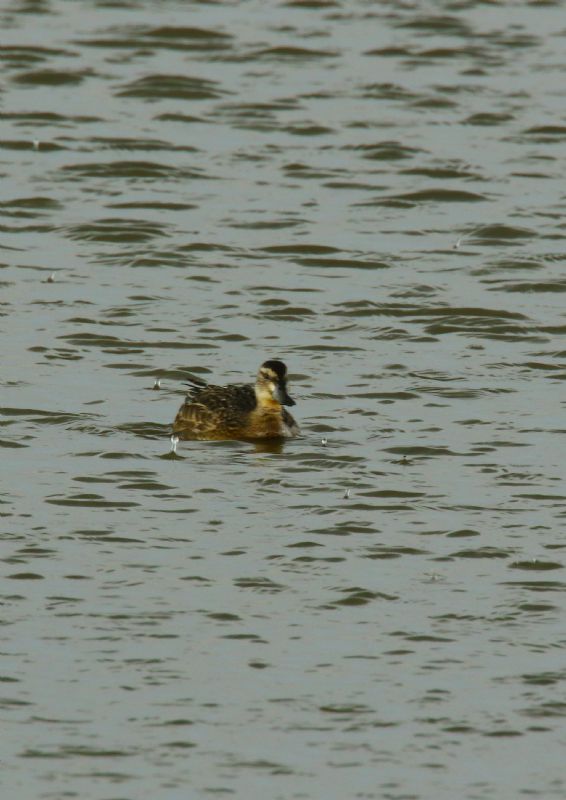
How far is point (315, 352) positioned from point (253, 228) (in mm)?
4018

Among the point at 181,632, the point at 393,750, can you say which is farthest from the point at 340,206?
the point at 393,750

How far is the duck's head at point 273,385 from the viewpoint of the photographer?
45.3ft

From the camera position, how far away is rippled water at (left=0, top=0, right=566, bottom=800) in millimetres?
8977

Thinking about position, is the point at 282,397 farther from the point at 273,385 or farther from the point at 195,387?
the point at 195,387

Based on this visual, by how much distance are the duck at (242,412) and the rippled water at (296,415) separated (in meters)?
0.15

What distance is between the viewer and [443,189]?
21.4 metres

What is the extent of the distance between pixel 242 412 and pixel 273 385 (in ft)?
1.08

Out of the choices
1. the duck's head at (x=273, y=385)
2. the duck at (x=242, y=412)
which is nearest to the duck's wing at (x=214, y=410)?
the duck at (x=242, y=412)

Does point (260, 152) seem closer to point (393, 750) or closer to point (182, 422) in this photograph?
point (182, 422)

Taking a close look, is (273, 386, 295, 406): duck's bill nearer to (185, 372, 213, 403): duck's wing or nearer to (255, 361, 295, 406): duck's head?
(255, 361, 295, 406): duck's head

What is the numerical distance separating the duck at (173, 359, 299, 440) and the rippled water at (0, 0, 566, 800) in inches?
5.9

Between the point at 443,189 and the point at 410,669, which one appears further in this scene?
the point at 443,189

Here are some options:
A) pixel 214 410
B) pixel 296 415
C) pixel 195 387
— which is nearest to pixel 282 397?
pixel 214 410

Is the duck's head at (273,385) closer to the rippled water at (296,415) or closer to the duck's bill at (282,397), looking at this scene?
the duck's bill at (282,397)
